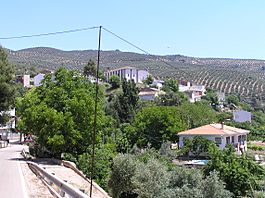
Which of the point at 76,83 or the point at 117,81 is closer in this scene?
the point at 76,83

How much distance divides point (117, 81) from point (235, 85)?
230 feet

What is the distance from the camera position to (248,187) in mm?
33531

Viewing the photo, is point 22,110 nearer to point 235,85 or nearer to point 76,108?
point 76,108

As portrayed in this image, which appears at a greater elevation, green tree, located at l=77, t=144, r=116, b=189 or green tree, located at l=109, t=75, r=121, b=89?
green tree, located at l=109, t=75, r=121, b=89

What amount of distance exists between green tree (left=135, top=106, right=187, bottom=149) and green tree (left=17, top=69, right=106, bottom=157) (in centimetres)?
Result: 2745

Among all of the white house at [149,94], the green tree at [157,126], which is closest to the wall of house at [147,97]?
the white house at [149,94]

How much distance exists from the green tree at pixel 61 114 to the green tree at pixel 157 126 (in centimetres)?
2745

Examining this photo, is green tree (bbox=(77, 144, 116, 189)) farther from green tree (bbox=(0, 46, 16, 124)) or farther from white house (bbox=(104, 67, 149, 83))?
white house (bbox=(104, 67, 149, 83))

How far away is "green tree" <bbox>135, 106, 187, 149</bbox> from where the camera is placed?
65.0 meters

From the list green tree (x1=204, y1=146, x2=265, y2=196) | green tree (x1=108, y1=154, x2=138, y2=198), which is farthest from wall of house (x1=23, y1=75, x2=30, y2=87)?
green tree (x1=108, y1=154, x2=138, y2=198)

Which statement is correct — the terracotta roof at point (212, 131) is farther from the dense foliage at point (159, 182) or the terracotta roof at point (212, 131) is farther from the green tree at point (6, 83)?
the dense foliage at point (159, 182)

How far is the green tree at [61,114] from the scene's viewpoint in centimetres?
3450

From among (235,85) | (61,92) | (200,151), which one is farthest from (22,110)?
(235,85)

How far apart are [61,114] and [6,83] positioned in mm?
18385
